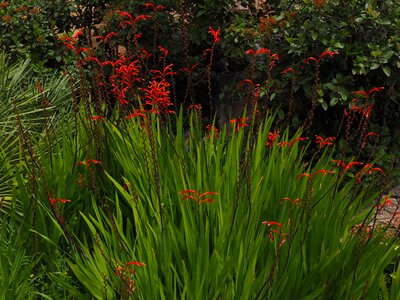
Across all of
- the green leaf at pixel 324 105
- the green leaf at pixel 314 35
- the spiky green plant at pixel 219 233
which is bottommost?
the green leaf at pixel 324 105

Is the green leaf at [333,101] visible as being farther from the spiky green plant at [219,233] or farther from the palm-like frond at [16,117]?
the palm-like frond at [16,117]

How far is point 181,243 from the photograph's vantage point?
122 inches

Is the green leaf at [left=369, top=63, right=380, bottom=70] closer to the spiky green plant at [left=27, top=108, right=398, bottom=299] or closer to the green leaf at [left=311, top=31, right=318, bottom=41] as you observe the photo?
the green leaf at [left=311, top=31, right=318, bottom=41]

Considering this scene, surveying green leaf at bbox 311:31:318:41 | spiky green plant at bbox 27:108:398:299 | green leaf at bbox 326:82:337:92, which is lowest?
green leaf at bbox 326:82:337:92

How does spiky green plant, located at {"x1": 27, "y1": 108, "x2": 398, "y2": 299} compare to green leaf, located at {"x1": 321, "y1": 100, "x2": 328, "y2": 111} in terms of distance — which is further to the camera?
green leaf, located at {"x1": 321, "y1": 100, "x2": 328, "y2": 111}

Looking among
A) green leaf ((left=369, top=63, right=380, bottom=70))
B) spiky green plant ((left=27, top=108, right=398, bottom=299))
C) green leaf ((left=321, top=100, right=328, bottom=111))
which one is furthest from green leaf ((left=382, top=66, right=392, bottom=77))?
spiky green plant ((left=27, top=108, right=398, bottom=299))

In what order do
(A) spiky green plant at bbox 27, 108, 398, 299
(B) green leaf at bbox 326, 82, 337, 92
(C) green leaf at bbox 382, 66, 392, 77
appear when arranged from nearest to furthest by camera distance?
(A) spiky green plant at bbox 27, 108, 398, 299
(C) green leaf at bbox 382, 66, 392, 77
(B) green leaf at bbox 326, 82, 337, 92

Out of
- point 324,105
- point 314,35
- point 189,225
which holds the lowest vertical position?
point 324,105

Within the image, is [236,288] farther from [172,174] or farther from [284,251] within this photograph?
[172,174]

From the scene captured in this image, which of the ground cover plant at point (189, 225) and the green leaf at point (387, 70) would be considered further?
the green leaf at point (387, 70)

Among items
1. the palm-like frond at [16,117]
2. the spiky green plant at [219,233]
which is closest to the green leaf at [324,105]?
the spiky green plant at [219,233]

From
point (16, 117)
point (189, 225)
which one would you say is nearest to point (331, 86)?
point (16, 117)

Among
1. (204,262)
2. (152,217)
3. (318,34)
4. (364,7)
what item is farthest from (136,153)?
(364,7)

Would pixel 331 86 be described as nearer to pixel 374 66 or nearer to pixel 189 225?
pixel 374 66
